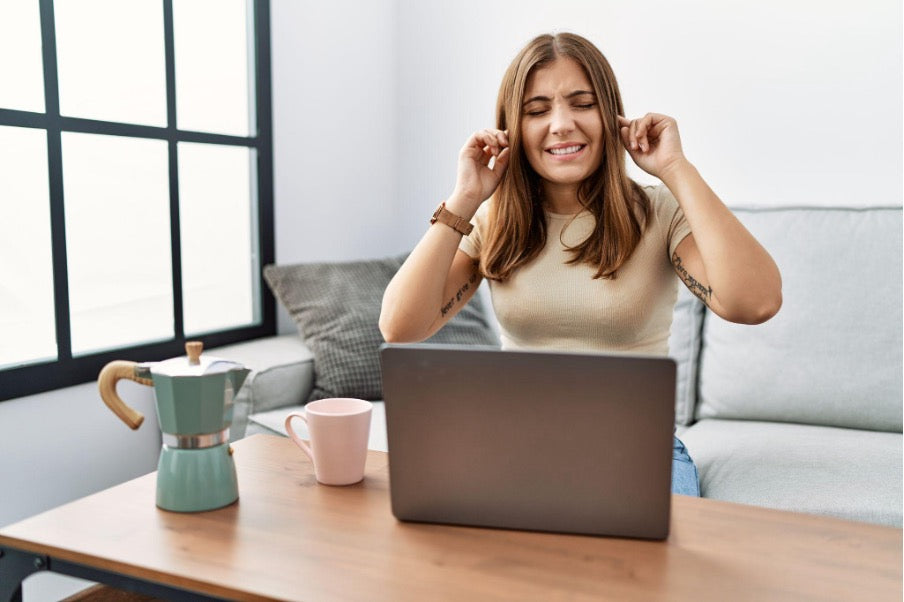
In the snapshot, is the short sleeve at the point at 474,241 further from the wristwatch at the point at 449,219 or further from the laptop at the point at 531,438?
the laptop at the point at 531,438

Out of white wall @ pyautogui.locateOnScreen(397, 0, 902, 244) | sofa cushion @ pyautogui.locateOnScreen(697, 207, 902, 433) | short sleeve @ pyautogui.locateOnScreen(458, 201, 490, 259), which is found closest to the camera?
short sleeve @ pyautogui.locateOnScreen(458, 201, 490, 259)

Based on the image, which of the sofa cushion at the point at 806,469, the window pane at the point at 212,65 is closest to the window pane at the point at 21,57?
the window pane at the point at 212,65

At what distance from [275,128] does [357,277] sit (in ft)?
1.79

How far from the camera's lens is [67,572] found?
2.68ft

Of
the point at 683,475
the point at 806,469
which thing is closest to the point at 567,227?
the point at 683,475

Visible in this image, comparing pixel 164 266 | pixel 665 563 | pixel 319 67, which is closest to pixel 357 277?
pixel 164 266

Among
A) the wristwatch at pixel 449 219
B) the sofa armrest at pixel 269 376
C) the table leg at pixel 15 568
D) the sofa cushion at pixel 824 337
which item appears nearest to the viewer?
the table leg at pixel 15 568

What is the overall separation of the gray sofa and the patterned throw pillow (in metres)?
0.10

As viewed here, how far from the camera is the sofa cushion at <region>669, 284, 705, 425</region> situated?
2.03 metres

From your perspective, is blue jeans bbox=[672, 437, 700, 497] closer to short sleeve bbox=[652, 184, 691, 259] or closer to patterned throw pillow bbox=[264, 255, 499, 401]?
short sleeve bbox=[652, 184, 691, 259]

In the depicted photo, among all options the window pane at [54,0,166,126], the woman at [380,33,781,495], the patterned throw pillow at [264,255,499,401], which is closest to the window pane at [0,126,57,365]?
the window pane at [54,0,166,126]

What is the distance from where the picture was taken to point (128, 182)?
6.57ft

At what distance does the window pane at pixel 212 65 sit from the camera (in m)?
2.16

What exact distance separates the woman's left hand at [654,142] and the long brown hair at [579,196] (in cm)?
5
